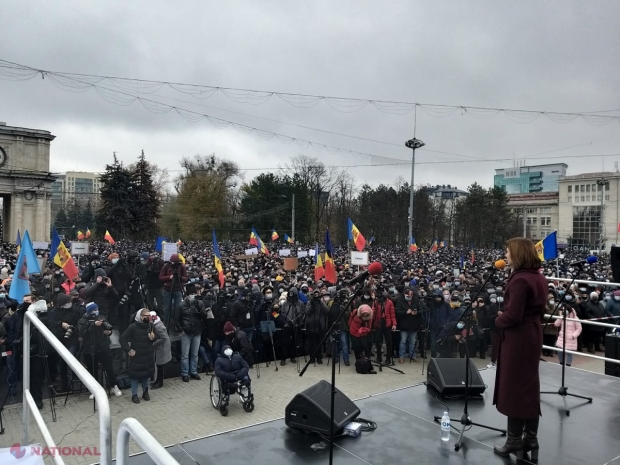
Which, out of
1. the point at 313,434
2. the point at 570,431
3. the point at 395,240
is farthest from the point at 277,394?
the point at 395,240

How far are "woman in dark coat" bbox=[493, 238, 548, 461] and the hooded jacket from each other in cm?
608

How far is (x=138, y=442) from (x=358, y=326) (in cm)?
1049

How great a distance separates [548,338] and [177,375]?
9645 mm

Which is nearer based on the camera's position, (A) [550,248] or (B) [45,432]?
(B) [45,432]

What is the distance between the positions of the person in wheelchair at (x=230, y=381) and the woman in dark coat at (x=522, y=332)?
6.08 m

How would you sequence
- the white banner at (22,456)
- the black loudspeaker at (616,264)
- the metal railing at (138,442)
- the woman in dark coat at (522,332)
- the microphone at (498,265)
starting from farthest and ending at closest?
the black loudspeaker at (616,264) < the microphone at (498,265) < the woman in dark coat at (522,332) < the white banner at (22,456) < the metal railing at (138,442)

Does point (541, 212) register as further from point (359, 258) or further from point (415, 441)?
point (415, 441)

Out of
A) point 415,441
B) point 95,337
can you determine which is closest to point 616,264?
point 415,441

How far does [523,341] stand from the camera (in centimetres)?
366

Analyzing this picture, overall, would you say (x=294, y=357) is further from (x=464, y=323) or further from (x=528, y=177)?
(x=528, y=177)

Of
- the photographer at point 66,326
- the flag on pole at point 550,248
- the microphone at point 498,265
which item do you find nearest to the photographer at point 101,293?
the photographer at point 66,326

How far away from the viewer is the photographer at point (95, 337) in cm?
900

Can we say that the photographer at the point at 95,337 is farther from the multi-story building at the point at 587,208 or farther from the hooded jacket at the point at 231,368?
the multi-story building at the point at 587,208

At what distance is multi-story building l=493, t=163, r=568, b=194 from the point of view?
537ft
